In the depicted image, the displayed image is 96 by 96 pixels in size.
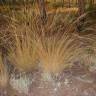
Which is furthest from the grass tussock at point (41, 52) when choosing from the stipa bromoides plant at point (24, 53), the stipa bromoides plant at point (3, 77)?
the stipa bromoides plant at point (3, 77)

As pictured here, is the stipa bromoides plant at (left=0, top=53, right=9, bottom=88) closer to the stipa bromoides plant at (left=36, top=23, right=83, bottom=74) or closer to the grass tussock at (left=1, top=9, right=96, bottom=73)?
the grass tussock at (left=1, top=9, right=96, bottom=73)

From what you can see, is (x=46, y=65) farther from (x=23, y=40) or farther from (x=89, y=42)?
(x=89, y=42)

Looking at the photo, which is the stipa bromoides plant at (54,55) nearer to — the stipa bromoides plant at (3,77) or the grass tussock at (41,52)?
the grass tussock at (41,52)

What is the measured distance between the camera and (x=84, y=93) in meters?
2.57

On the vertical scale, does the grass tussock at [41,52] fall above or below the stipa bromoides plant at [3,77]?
above

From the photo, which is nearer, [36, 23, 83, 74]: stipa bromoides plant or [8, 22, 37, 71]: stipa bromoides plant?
[36, 23, 83, 74]: stipa bromoides plant

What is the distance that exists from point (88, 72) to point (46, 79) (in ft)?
1.57

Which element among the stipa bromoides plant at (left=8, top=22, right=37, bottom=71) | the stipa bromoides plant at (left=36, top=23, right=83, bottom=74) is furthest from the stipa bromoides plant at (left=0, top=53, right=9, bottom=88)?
the stipa bromoides plant at (left=36, top=23, right=83, bottom=74)

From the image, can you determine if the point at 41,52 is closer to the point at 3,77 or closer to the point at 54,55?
the point at 54,55

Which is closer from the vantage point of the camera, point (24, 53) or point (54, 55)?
point (54, 55)

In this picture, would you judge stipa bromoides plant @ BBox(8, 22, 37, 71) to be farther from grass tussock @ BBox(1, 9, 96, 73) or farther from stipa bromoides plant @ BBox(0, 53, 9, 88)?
stipa bromoides plant @ BBox(0, 53, 9, 88)

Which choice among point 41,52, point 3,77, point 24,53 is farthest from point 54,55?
point 3,77

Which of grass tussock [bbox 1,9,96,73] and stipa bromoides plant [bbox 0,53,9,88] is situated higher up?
grass tussock [bbox 1,9,96,73]

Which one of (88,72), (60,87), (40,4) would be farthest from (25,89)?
→ (40,4)
